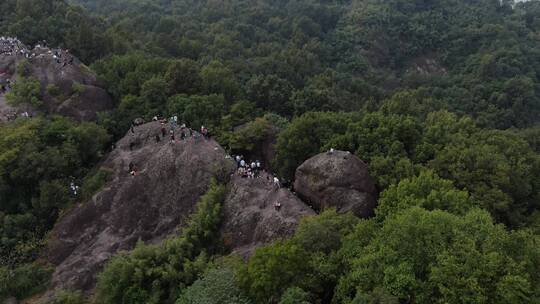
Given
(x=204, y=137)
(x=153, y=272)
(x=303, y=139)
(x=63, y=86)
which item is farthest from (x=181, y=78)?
(x=153, y=272)

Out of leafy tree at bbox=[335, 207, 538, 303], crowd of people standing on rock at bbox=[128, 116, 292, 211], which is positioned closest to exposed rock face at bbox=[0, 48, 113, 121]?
crowd of people standing on rock at bbox=[128, 116, 292, 211]

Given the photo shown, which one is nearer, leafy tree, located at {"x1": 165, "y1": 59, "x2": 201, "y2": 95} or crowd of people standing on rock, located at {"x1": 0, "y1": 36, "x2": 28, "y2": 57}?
leafy tree, located at {"x1": 165, "y1": 59, "x2": 201, "y2": 95}

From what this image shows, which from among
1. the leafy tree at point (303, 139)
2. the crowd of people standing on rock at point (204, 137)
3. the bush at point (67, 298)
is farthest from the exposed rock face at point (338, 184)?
the bush at point (67, 298)

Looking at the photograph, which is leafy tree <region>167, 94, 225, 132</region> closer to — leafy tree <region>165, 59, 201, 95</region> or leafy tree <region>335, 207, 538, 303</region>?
leafy tree <region>165, 59, 201, 95</region>

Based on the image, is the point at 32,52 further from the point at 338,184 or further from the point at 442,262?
the point at 442,262

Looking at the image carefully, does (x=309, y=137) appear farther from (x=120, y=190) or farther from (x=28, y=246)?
(x=28, y=246)

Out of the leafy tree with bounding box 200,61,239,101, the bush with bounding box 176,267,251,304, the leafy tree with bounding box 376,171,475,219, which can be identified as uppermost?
the leafy tree with bounding box 376,171,475,219

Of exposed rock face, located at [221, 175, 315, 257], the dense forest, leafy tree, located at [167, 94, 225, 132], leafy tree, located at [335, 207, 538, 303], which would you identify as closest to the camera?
leafy tree, located at [335, 207, 538, 303]

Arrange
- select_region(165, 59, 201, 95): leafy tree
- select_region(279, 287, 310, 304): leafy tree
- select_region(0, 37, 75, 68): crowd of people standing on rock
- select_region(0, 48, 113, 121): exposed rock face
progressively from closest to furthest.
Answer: select_region(279, 287, 310, 304): leafy tree < select_region(0, 48, 113, 121): exposed rock face < select_region(165, 59, 201, 95): leafy tree < select_region(0, 37, 75, 68): crowd of people standing on rock
